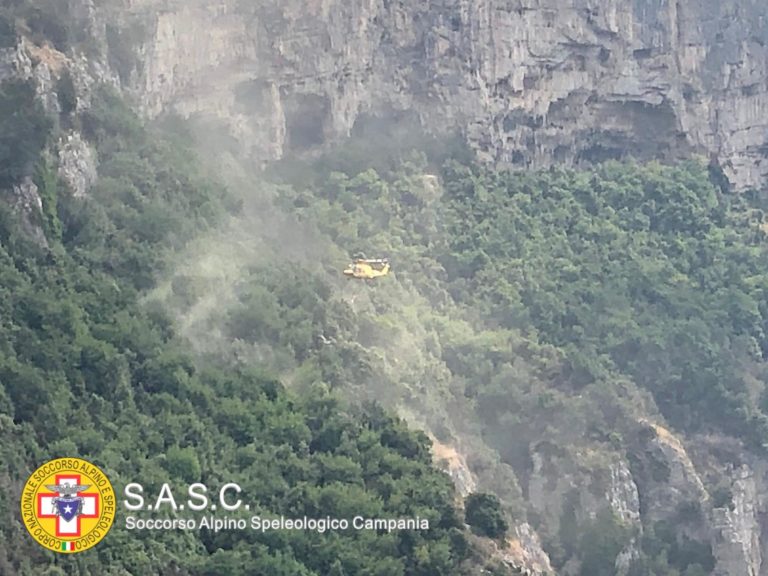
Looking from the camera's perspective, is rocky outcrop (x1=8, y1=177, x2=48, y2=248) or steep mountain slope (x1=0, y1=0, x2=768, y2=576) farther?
steep mountain slope (x1=0, y1=0, x2=768, y2=576)

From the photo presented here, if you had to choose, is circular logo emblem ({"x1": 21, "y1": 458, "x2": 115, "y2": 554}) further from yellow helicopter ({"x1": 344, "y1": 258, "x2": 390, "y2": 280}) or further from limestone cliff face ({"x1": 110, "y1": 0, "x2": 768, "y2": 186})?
yellow helicopter ({"x1": 344, "y1": 258, "x2": 390, "y2": 280})

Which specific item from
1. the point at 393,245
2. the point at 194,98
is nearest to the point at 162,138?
the point at 194,98

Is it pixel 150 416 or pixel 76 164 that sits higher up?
pixel 76 164

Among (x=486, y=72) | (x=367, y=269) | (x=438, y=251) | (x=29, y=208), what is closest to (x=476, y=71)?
(x=486, y=72)

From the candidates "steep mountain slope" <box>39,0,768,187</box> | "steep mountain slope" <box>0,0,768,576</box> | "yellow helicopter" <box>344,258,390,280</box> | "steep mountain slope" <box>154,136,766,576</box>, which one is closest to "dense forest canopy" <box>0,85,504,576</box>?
"steep mountain slope" <box>0,0,768,576</box>

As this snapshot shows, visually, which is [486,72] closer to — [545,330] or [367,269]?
[545,330]

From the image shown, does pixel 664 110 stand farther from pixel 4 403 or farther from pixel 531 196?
pixel 4 403
